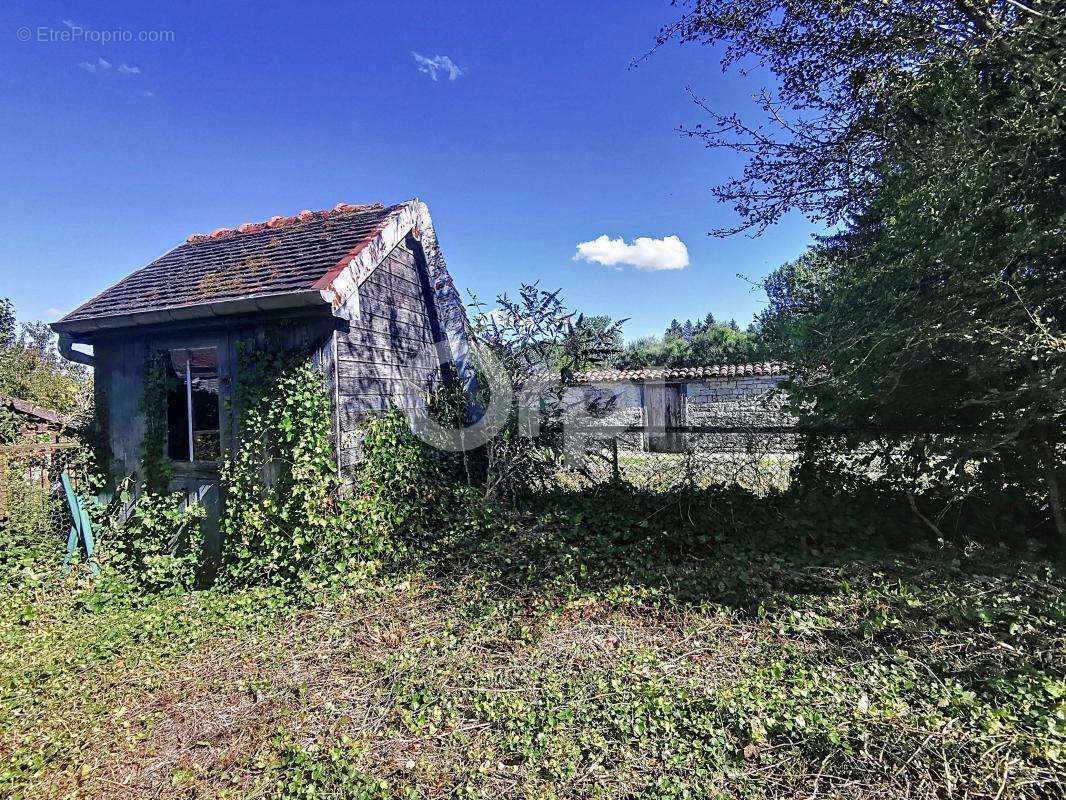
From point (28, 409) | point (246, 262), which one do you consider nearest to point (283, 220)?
point (246, 262)

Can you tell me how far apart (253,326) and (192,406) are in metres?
1.50

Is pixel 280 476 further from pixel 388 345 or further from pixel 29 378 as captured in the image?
pixel 29 378

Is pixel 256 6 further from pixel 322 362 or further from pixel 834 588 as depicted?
pixel 834 588

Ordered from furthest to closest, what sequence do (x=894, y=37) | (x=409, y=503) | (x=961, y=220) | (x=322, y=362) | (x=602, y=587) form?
(x=409, y=503), (x=322, y=362), (x=602, y=587), (x=894, y=37), (x=961, y=220)

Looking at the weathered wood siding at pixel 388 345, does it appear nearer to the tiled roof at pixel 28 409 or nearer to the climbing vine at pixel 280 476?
the climbing vine at pixel 280 476

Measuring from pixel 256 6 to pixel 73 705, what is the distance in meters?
7.47

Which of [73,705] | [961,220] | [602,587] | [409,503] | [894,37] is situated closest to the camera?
[73,705]

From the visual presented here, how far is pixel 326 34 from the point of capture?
6105 millimetres

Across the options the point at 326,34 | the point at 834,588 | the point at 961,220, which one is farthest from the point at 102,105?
the point at 834,588

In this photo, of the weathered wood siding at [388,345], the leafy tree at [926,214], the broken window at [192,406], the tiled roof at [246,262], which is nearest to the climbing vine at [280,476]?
the weathered wood siding at [388,345]

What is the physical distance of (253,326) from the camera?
5.09 m

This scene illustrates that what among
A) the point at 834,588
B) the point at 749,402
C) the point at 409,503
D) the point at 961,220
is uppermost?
the point at 961,220

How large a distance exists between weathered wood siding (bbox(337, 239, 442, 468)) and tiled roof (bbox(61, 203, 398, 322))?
57cm

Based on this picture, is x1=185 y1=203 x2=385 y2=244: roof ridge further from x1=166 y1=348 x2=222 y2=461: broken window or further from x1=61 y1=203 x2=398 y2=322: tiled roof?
x1=166 y1=348 x2=222 y2=461: broken window
